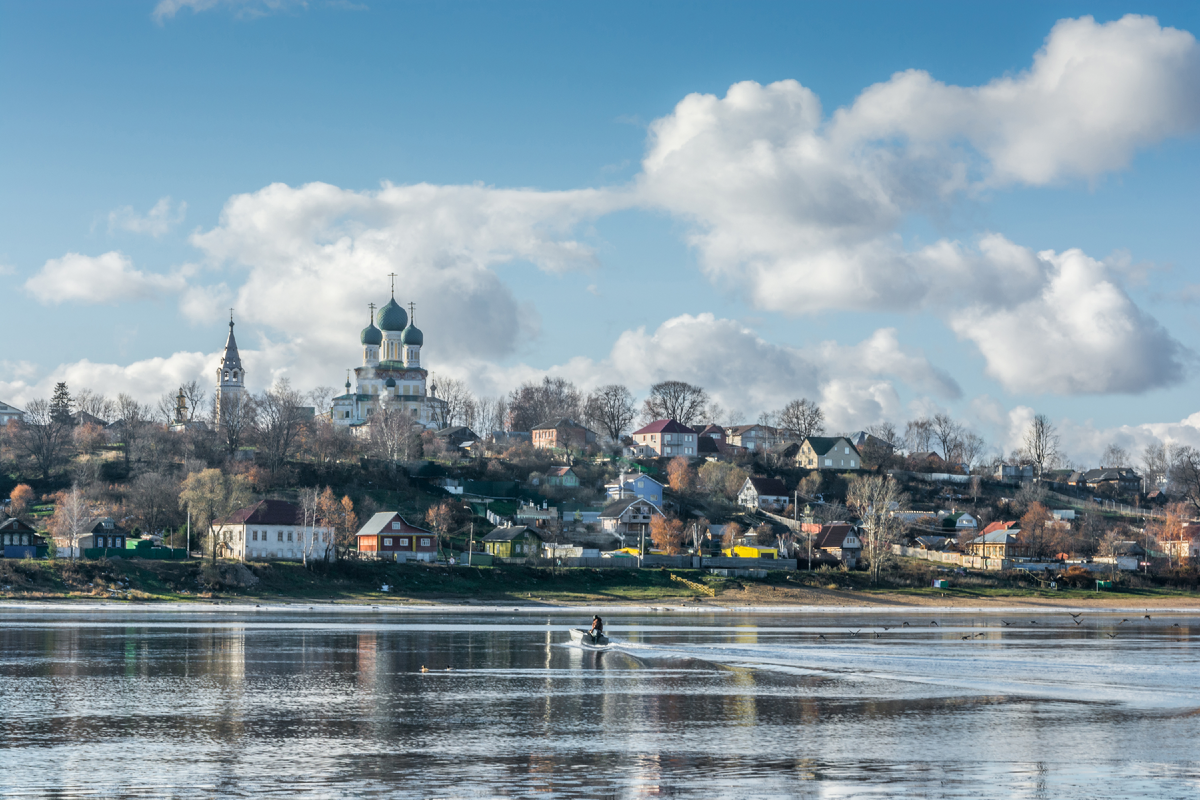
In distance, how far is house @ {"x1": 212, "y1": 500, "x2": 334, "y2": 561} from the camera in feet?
307

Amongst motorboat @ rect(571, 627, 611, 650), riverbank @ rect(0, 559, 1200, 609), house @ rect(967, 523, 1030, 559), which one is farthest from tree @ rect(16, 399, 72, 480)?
house @ rect(967, 523, 1030, 559)

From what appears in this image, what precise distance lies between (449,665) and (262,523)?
2037 inches

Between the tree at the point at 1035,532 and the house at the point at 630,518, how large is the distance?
38191mm

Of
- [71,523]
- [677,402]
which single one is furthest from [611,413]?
[71,523]

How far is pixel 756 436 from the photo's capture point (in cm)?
19825

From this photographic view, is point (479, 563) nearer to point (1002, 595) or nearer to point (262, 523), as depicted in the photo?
point (262, 523)

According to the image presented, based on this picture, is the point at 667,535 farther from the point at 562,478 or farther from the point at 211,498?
the point at 211,498

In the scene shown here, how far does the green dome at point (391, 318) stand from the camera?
192000mm

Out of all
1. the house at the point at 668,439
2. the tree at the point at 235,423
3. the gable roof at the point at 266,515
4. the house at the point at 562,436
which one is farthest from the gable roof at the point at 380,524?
the house at the point at 668,439

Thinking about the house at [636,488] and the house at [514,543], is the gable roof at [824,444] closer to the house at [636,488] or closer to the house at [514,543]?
the house at [636,488]

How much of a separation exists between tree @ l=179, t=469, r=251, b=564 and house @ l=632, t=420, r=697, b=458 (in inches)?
2984

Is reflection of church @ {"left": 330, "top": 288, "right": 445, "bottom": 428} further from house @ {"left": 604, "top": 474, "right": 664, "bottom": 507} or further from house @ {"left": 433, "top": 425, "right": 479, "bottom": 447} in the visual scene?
house @ {"left": 604, "top": 474, "right": 664, "bottom": 507}

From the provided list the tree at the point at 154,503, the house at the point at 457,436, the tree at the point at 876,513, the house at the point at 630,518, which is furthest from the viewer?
the house at the point at 457,436

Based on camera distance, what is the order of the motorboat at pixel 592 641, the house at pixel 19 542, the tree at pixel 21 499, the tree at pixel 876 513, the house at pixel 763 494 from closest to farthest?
the motorboat at pixel 592 641
the house at pixel 19 542
the tree at pixel 21 499
the tree at pixel 876 513
the house at pixel 763 494
